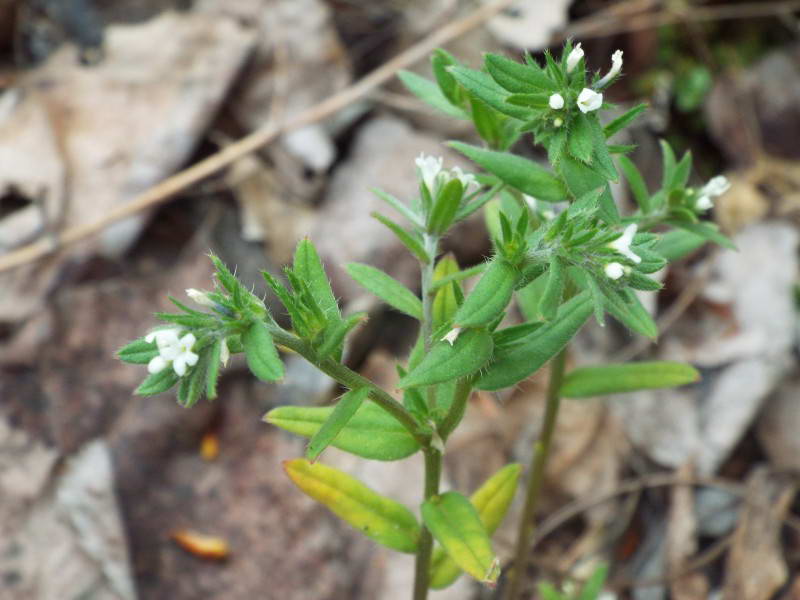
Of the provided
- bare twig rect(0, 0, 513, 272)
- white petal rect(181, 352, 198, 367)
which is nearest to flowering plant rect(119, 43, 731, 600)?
Result: white petal rect(181, 352, 198, 367)

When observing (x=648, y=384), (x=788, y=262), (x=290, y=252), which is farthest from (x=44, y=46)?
(x=788, y=262)

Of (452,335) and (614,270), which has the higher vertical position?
(614,270)

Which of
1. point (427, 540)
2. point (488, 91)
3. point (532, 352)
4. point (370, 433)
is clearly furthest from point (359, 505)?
point (488, 91)

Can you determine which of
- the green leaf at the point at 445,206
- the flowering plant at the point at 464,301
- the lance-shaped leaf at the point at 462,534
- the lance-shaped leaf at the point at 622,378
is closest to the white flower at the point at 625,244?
the flowering plant at the point at 464,301

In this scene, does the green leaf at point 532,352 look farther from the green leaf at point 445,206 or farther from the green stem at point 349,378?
the green leaf at point 445,206

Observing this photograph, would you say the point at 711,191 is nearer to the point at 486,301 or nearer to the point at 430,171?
the point at 430,171

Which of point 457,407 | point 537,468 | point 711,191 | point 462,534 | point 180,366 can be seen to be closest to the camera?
point 180,366
